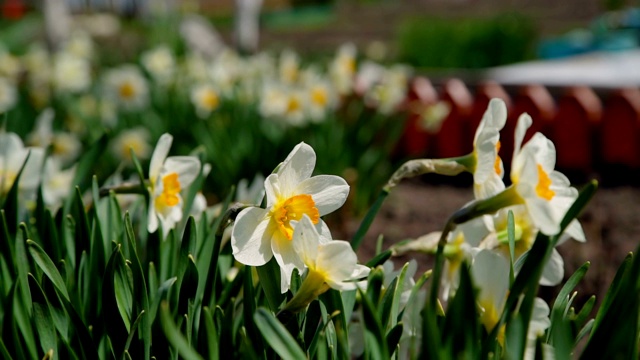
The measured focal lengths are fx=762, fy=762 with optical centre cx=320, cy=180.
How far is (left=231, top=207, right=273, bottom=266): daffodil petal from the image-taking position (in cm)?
92

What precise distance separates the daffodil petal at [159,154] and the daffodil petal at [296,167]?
13.8 inches

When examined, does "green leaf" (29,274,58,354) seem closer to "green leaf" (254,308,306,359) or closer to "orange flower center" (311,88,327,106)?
"green leaf" (254,308,306,359)

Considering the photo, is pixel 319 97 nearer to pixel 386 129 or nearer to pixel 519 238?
pixel 386 129

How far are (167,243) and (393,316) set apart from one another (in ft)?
1.30

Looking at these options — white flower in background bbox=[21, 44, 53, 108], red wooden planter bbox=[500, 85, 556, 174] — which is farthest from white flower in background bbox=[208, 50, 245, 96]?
red wooden planter bbox=[500, 85, 556, 174]

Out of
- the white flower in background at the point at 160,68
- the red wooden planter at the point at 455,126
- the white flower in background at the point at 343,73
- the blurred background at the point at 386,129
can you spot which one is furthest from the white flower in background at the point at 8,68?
the red wooden planter at the point at 455,126

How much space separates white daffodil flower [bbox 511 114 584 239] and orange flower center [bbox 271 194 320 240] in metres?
0.25

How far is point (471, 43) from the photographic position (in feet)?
29.8

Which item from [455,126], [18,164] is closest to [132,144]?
[18,164]

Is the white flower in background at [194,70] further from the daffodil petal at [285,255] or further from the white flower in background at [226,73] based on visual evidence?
the daffodil petal at [285,255]

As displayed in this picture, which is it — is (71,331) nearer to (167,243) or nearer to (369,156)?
(167,243)

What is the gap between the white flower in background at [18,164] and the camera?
1.57 m

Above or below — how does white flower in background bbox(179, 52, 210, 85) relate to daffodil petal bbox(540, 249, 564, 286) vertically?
below

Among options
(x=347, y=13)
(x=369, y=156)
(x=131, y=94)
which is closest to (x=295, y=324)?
(x=369, y=156)
